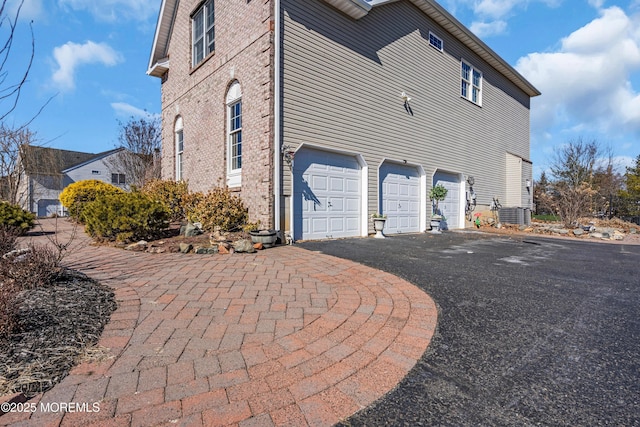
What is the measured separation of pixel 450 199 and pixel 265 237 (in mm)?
8672

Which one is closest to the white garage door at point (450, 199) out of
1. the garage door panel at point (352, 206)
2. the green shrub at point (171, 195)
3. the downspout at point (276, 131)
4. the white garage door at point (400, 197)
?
the white garage door at point (400, 197)

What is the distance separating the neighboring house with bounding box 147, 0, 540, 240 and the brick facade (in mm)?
43

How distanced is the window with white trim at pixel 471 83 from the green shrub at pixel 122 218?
1235cm

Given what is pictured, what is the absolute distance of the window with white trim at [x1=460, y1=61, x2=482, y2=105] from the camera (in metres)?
12.4

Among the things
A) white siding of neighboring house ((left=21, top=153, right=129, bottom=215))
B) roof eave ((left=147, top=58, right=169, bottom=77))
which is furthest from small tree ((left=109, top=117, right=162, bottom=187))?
roof eave ((left=147, top=58, right=169, bottom=77))

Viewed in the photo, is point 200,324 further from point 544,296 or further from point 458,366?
point 544,296

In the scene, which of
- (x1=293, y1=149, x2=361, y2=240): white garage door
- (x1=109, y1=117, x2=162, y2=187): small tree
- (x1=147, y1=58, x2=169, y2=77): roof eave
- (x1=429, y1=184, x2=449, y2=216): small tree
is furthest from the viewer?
(x1=109, y1=117, x2=162, y2=187): small tree

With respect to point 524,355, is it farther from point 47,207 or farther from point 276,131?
point 47,207

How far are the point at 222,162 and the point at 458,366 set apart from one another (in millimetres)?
7941

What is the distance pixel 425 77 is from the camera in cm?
1052

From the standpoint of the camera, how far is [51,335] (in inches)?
80.0

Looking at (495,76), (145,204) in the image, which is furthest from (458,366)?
(495,76)

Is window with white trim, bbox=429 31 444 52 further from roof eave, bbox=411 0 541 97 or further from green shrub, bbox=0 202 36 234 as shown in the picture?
green shrub, bbox=0 202 36 234

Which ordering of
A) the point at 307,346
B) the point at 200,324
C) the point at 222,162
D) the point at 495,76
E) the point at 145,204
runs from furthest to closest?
the point at 495,76 → the point at 222,162 → the point at 145,204 → the point at 200,324 → the point at 307,346
